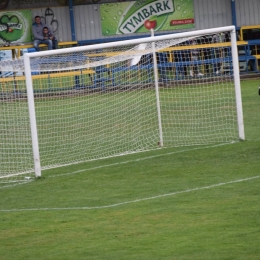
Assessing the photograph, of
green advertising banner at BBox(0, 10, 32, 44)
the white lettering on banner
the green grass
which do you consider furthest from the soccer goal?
green advertising banner at BBox(0, 10, 32, 44)

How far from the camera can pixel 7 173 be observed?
15.3 m

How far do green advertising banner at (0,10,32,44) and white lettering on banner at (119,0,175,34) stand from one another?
10.2 ft

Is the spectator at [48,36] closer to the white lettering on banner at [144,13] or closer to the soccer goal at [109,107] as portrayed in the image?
the white lettering on banner at [144,13]

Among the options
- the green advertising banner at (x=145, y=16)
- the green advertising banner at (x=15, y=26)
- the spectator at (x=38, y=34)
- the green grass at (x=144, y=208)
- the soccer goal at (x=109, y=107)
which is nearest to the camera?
the green grass at (x=144, y=208)

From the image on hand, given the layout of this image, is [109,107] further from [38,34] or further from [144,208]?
[38,34]

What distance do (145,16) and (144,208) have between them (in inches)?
782

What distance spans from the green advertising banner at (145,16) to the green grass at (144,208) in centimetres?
1491

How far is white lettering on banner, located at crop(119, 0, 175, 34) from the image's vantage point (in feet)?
102

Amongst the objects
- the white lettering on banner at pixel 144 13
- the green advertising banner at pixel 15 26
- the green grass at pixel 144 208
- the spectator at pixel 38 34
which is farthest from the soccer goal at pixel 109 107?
the green advertising banner at pixel 15 26

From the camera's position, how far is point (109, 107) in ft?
58.6

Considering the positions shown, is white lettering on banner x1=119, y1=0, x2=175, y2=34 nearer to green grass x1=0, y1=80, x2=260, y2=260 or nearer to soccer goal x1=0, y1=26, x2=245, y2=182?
soccer goal x1=0, y1=26, x2=245, y2=182

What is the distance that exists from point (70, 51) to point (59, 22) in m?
16.4

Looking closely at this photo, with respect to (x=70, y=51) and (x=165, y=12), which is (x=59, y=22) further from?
(x=70, y=51)

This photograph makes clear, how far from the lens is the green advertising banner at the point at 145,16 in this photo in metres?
31.0
